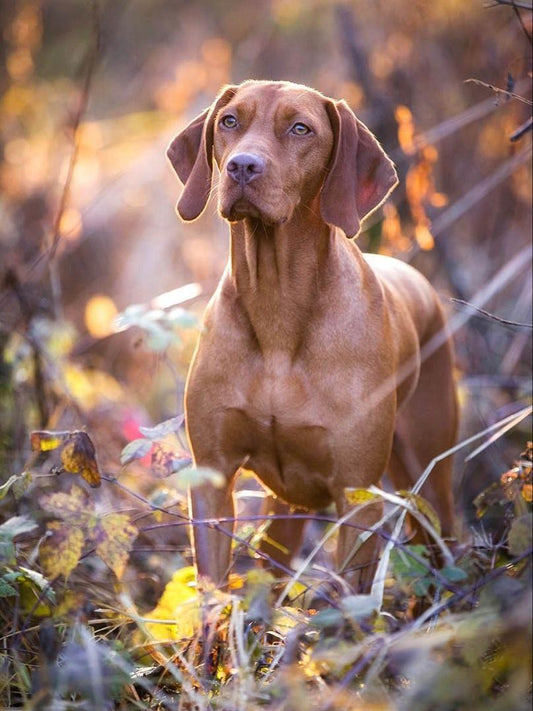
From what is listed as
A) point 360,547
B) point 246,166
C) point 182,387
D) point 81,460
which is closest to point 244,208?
point 246,166

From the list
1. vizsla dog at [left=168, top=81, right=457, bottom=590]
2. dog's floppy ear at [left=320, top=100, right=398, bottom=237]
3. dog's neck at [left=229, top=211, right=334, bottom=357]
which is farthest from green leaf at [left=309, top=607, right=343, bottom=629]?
dog's floppy ear at [left=320, top=100, right=398, bottom=237]

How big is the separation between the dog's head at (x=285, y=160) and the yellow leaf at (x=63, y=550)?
4.11 ft

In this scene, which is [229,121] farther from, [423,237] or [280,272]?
[423,237]

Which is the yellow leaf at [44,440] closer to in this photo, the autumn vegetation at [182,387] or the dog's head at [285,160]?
the autumn vegetation at [182,387]

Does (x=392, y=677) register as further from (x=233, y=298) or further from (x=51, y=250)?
(x=51, y=250)

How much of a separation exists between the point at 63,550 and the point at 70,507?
0.13m

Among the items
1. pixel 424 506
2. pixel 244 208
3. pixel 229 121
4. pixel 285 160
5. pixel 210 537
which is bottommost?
pixel 210 537

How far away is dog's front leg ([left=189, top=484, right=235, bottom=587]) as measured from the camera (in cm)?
390

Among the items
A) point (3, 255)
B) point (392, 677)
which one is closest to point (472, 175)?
point (3, 255)

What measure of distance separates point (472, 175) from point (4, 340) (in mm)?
3742

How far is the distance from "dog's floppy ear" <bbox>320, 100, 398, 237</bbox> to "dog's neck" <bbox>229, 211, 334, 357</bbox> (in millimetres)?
147

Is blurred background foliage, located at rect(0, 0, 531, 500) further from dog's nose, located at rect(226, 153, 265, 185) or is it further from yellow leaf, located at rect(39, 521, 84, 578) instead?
yellow leaf, located at rect(39, 521, 84, 578)

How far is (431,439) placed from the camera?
200 inches

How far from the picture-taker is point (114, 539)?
318 centimetres
